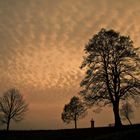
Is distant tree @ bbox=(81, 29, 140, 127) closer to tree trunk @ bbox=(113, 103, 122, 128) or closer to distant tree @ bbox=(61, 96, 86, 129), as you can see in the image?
tree trunk @ bbox=(113, 103, 122, 128)

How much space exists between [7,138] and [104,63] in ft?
53.8

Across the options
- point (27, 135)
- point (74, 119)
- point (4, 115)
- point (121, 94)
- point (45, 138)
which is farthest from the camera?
point (74, 119)

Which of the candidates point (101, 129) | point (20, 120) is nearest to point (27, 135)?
point (101, 129)

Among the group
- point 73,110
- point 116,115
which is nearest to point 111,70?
point 116,115

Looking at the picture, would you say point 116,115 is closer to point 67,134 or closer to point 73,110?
point 67,134

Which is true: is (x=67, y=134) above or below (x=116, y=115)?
below

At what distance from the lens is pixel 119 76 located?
3394cm

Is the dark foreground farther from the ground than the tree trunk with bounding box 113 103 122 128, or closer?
closer

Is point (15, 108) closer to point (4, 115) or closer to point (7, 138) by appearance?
point (4, 115)

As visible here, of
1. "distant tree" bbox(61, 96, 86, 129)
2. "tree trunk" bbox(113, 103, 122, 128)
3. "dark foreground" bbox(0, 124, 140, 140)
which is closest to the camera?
"dark foreground" bbox(0, 124, 140, 140)

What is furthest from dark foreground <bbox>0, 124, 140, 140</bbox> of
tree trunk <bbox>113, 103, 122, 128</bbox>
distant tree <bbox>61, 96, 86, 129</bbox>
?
distant tree <bbox>61, 96, 86, 129</bbox>

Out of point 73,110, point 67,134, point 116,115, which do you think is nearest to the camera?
point 67,134

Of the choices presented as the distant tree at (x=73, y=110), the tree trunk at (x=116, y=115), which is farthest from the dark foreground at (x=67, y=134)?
the distant tree at (x=73, y=110)

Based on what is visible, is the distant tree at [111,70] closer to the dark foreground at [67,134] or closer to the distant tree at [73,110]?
the dark foreground at [67,134]
